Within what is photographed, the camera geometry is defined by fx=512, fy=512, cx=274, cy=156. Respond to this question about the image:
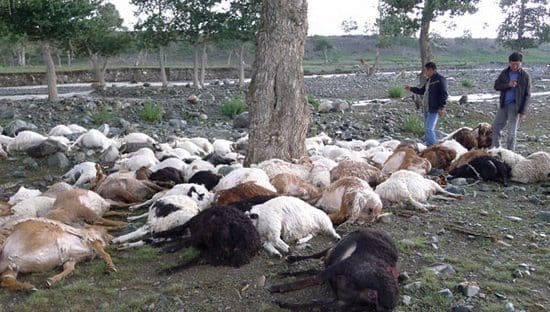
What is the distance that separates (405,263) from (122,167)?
4655 millimetres

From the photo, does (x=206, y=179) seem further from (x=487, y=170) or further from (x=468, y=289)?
(x=487, y=170)

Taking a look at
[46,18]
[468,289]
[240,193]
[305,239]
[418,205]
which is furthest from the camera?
[46,18]

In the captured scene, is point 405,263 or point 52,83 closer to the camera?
point 405,263

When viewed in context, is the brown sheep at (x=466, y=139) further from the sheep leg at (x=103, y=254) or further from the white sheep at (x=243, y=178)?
the sheep leg at (x=103, y=254)

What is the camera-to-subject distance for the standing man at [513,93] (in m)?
8.51

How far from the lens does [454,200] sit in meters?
6.11

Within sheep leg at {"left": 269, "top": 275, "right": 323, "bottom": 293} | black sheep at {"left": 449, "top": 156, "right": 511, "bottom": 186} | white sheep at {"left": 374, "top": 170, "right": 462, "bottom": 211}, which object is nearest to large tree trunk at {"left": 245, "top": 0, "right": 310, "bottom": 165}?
white sheep at {"left": 374, "top": 170, "right": 462, "bottom": 211}

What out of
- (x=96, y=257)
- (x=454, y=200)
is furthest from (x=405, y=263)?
(x=96, y=257)

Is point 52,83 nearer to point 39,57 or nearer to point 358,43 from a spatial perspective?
point 39,57

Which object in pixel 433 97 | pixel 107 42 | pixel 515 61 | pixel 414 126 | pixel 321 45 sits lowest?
pixel 414 126

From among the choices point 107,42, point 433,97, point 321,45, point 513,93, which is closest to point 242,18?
point 107,42

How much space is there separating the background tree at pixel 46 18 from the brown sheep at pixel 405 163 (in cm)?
1254

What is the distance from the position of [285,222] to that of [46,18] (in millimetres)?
13867

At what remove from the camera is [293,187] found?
A: 5.88 m
